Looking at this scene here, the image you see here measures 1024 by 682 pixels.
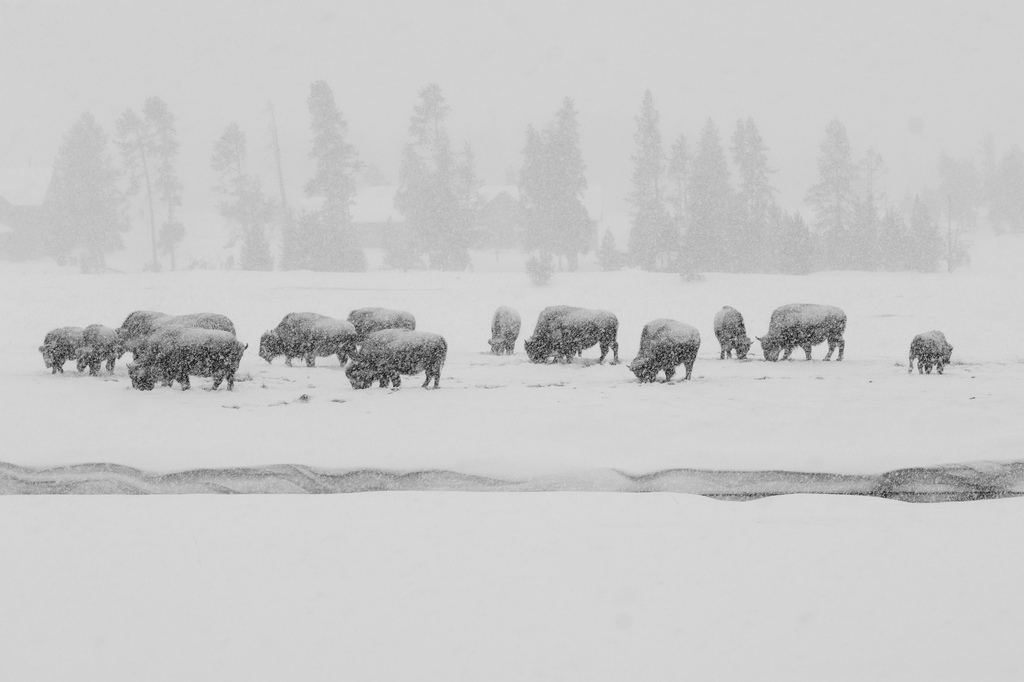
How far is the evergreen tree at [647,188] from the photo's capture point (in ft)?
128

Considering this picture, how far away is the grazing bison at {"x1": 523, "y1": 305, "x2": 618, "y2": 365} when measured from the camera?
491 inches

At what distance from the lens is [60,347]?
35.2ft

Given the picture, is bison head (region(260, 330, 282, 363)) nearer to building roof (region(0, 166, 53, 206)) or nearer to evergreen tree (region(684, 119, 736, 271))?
evergreen tree (region(684, 119, 736, 271))

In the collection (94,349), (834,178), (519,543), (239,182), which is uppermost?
(239,182)

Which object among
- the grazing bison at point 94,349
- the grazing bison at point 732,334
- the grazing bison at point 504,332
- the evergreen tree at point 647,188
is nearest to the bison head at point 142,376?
the grazing bison at point 94,349

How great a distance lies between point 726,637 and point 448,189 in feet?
123

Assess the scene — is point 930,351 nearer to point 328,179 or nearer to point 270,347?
point 270,347

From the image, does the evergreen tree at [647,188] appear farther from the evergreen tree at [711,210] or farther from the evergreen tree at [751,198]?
the evergreen tree at [751,198]

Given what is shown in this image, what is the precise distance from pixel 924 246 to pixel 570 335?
33232 mm

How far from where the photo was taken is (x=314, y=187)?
4109 centimetres

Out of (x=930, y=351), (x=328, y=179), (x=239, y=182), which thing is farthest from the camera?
(x=239, y=182)

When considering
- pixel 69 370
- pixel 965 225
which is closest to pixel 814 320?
pixel 69 370

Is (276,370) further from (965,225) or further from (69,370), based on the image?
→ (965,225)

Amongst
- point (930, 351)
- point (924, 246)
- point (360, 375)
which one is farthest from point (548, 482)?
point (924, 246)
